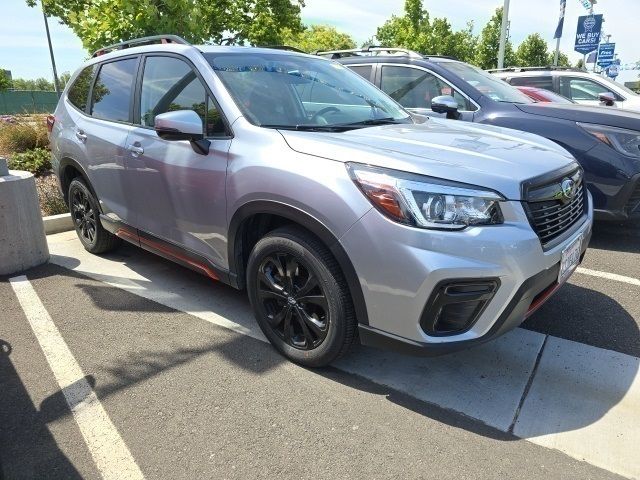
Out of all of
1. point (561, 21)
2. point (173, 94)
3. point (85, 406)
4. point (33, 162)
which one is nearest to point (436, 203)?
point (85, 406)

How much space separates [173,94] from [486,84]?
155 inches

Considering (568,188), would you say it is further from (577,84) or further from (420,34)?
(420,34)

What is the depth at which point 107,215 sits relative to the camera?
13.9ft

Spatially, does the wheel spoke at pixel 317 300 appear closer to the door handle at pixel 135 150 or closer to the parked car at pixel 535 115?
the door handle at pixel 135 150

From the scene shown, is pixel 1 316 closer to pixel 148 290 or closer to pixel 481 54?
pixel 148 290

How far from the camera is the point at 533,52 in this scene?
140 feet

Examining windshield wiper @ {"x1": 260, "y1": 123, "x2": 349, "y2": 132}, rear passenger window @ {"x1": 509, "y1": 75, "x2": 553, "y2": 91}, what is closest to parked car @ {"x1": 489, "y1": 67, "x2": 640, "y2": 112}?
rear passenger window @ {"x1": 509, "y1": 75, "x2": 553, "y2": 91}

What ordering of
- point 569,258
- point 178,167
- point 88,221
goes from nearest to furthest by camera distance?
point 569,258 → point 178,167 → point 88,221

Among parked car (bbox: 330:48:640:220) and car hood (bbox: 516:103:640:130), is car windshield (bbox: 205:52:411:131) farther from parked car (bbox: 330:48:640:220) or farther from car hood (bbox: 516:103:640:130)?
car hood (bbox: 516:103:640:130)

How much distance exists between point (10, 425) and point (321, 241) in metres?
1.79

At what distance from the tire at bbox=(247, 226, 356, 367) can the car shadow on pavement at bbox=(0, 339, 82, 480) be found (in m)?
1.20

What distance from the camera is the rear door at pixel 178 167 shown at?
302 cm

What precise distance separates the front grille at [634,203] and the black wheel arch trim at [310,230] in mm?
3426

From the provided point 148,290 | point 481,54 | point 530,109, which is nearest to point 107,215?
point 148,290
